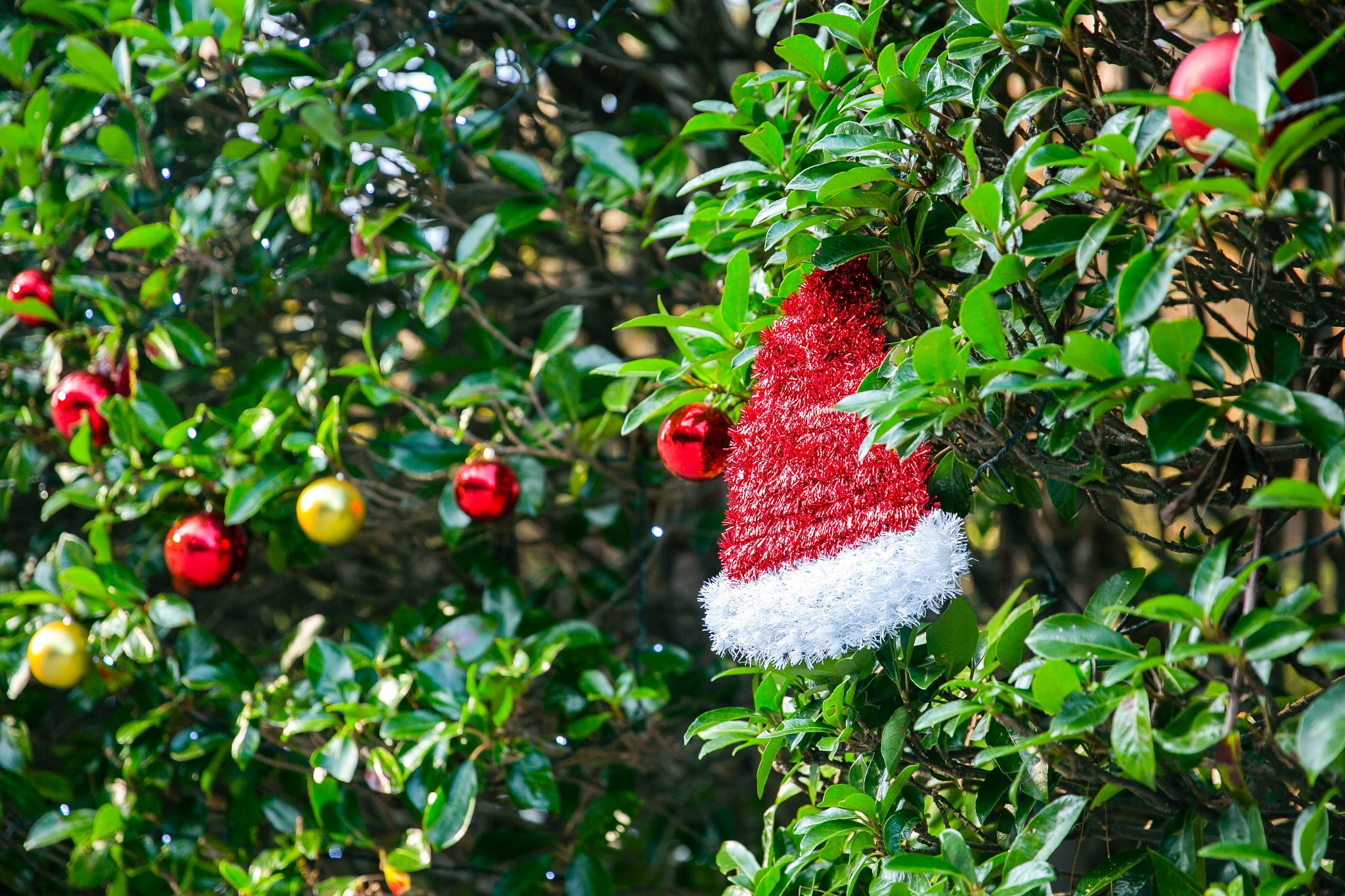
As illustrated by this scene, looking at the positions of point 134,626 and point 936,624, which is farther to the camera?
point 134,626

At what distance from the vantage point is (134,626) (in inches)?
62.6

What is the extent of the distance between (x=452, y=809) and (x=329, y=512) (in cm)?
44

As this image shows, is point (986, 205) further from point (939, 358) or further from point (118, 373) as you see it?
point (118, 373)

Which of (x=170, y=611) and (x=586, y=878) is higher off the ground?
(x=170, y=611)

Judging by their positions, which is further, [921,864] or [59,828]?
[59,828]

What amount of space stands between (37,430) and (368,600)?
67 centimetres

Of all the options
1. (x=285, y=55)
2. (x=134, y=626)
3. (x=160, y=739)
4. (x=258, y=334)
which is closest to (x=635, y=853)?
(x=160, y=739)

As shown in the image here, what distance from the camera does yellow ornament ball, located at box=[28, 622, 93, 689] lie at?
153 centimetres

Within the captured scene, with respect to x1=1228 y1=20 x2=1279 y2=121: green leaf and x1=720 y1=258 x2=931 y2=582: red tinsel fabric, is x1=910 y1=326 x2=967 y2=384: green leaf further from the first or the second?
x1=1228 y1=20 x2=1279 y2=121: green leaf

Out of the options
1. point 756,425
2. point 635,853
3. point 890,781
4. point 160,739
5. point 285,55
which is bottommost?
point 635,853

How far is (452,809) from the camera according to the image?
1.37 meters

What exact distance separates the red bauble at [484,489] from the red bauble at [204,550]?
37cm

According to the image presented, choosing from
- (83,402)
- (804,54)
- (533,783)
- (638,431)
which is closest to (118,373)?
(83,402)

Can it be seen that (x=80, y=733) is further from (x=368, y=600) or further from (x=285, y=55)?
(x=285, y=55)
